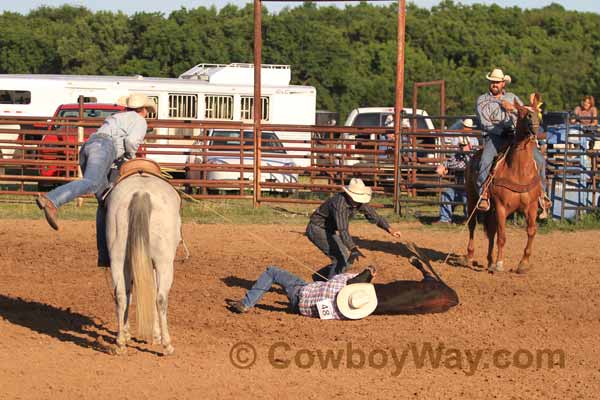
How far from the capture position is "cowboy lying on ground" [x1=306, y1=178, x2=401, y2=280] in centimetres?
930

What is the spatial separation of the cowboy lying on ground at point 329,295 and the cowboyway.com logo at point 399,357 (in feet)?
2.58

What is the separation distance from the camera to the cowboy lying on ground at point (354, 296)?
8852mm

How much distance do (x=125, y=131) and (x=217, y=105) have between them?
621 inches

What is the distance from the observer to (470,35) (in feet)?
176

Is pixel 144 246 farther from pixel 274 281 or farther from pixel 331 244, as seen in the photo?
pixel 331 244

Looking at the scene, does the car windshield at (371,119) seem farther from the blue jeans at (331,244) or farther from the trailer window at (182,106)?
the blue jeans at (331,244)

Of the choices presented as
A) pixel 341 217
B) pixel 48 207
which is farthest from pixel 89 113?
pixel 48 207

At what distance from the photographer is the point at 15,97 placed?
24.2 metres

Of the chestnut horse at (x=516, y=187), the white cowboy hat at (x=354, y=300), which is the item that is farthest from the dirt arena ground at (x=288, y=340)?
the chestnut horse at (x=516, y=187)

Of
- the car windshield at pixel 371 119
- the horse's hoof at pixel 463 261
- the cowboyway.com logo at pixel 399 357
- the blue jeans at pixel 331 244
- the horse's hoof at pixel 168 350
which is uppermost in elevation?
the car windshield at pixel 371 119

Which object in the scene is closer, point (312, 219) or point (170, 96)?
point (312, 219)

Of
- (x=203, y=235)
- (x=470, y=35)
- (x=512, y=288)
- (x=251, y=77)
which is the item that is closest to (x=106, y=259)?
(x=512, y=288)

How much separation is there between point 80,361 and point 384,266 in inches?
203

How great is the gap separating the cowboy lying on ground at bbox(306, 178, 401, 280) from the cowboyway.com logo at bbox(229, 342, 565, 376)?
1.46m
